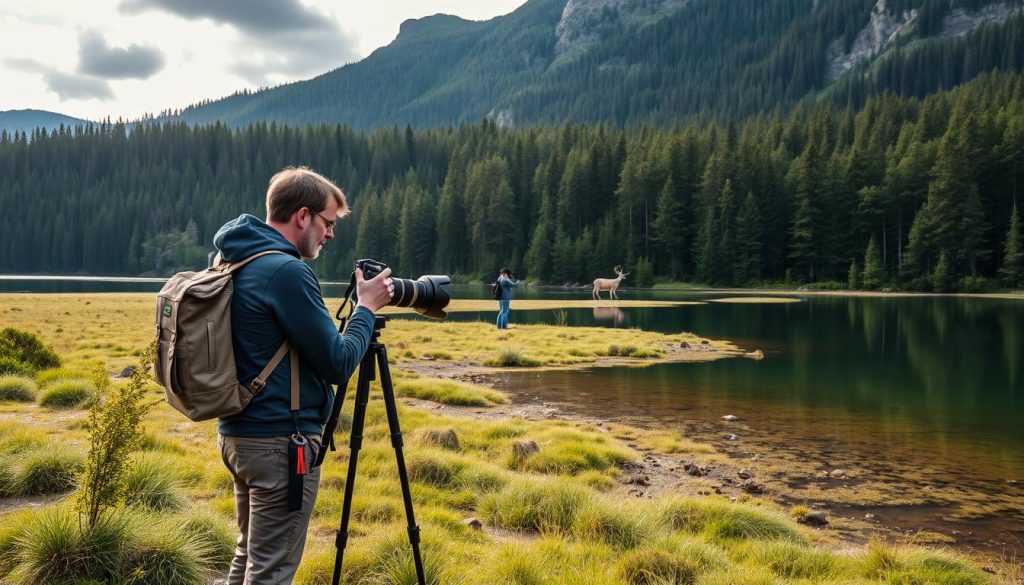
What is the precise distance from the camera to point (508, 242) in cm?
10631

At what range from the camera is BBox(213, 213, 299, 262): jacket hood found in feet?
10.2

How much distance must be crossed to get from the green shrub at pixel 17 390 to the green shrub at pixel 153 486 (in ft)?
22.4

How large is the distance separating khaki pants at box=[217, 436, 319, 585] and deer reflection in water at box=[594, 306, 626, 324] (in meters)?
31.8

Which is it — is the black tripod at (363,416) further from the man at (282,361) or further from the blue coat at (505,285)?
the blue coat at (505,285)

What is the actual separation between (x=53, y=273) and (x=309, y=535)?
17462 centimetres

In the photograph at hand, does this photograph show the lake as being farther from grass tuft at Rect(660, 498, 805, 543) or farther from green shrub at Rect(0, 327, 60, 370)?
green shrub at Rect(0, 327, 60, 370)

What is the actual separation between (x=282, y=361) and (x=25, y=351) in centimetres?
1428

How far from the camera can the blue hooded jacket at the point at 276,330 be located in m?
3.02

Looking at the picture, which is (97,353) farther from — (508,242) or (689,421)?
(508,242)

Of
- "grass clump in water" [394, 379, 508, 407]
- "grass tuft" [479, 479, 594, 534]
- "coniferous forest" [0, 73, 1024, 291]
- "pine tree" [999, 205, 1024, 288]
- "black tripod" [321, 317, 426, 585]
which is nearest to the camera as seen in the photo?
"black tripod" [321, 317, 426, 585]

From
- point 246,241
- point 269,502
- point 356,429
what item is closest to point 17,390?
point 356,429

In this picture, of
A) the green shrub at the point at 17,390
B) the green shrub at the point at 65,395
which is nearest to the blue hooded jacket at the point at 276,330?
the green shrub at the point at 65,395

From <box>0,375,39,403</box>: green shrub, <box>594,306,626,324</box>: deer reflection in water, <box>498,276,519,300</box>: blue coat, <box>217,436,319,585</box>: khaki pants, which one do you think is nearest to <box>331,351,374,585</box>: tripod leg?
<box>217,436,319,585</box>: khaki pants

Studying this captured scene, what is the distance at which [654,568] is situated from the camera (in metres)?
5.14
